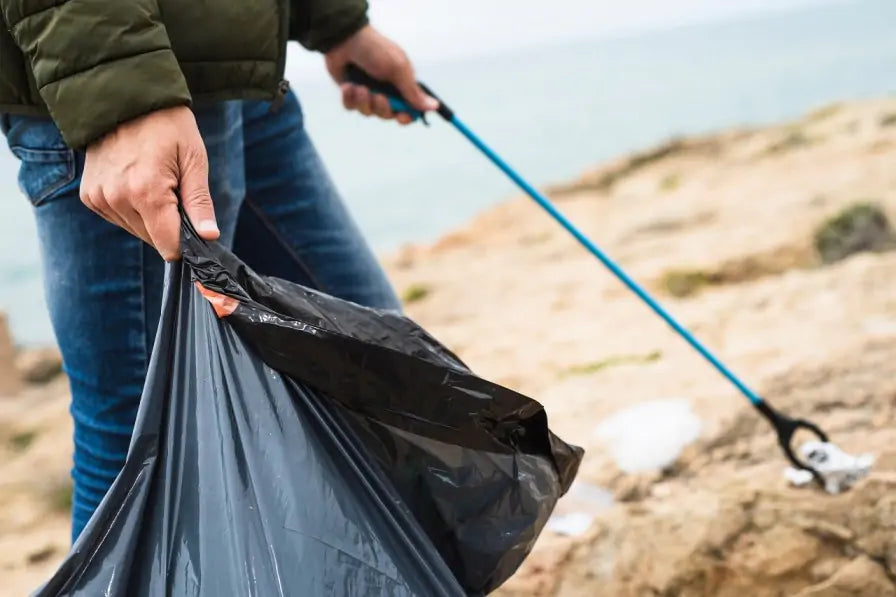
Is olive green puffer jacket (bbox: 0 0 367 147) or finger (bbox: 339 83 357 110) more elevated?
olive green puffer jacket (bbox: 0 0 367 147)

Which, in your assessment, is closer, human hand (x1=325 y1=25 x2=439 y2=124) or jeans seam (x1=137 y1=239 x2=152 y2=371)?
jeans seam (x1=137 y1=239 x2=152 y2=371)

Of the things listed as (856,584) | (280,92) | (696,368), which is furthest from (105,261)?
(696,368)

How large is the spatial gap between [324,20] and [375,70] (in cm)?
19

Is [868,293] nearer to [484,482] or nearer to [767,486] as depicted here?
[767,486]

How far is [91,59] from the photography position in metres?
1.03

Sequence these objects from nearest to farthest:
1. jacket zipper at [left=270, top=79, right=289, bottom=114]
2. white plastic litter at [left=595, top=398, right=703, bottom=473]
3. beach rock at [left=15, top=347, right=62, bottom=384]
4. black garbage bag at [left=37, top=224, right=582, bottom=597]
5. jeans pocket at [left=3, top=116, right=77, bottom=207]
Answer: black garbage bag at [left=37, top=224, right=582, bottom=597] → jeans pocket at [left=3, top=116, right=77, bottom=207] → jacket zipper at [left=270, top=79, right=289, bottom=114] → white plastic litter at [left=595, top=398, right=703, bottom=473] → beach rock at [left=15, top=347, right=62, bottom=384]

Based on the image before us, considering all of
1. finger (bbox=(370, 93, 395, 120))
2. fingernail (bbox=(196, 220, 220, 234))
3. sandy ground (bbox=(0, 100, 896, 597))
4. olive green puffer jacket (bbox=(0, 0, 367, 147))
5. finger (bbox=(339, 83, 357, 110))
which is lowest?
sandy ground (bbox=(0, 100, 896, 597))

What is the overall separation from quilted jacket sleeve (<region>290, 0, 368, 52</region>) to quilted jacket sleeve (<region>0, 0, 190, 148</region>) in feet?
1.87

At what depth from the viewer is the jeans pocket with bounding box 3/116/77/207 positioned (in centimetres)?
114

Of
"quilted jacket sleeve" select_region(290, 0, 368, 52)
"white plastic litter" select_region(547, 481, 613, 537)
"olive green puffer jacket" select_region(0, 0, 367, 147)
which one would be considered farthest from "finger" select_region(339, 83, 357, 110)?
"white plastic litter" select_region(547, 481, 613, 537)

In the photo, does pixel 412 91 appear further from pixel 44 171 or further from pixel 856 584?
pixel 856 584

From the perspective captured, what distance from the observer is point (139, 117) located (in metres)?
1.05

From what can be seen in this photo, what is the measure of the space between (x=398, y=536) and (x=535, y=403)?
0.24m

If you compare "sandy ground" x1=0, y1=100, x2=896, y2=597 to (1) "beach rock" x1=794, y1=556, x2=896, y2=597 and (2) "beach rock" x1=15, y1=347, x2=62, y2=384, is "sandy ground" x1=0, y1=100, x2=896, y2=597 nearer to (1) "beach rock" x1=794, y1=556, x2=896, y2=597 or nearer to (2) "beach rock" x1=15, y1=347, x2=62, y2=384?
(1) "beach rock" x1=794, y1=556, x2=896, y2=597
